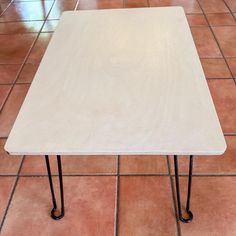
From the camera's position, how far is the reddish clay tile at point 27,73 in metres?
1.87

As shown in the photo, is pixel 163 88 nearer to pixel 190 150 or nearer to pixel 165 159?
pixel 190 150

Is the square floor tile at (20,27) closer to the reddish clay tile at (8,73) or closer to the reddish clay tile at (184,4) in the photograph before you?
the reddish clay tile at (8,73)

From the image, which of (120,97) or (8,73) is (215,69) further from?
(8,73)

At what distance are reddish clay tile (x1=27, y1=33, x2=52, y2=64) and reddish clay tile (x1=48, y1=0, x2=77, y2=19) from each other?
0.35 meters

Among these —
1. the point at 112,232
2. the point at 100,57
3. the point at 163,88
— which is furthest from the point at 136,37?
the point at 112,232

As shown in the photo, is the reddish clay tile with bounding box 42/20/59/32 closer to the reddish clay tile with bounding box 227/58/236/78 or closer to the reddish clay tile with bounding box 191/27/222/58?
the reddish clay tile with bounding box 191/27/222/58

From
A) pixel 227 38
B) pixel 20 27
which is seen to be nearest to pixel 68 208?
pixel 227 38

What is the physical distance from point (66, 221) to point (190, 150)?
0.59 m

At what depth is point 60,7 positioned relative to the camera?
2.71m

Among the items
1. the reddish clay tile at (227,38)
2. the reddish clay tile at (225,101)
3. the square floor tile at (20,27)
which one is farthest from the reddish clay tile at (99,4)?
the reddish clay tile at (225,101)

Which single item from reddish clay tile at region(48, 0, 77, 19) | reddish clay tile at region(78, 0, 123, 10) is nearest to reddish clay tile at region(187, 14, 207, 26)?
reddish clay tile at region(78, 0, 123, 10)

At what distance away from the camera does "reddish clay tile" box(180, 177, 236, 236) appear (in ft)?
3.60

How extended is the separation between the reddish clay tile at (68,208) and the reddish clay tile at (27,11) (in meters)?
1.67

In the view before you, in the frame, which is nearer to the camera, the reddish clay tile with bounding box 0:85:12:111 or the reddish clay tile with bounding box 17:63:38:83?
the reddish clay tile with bounding box 0:85:12:111
